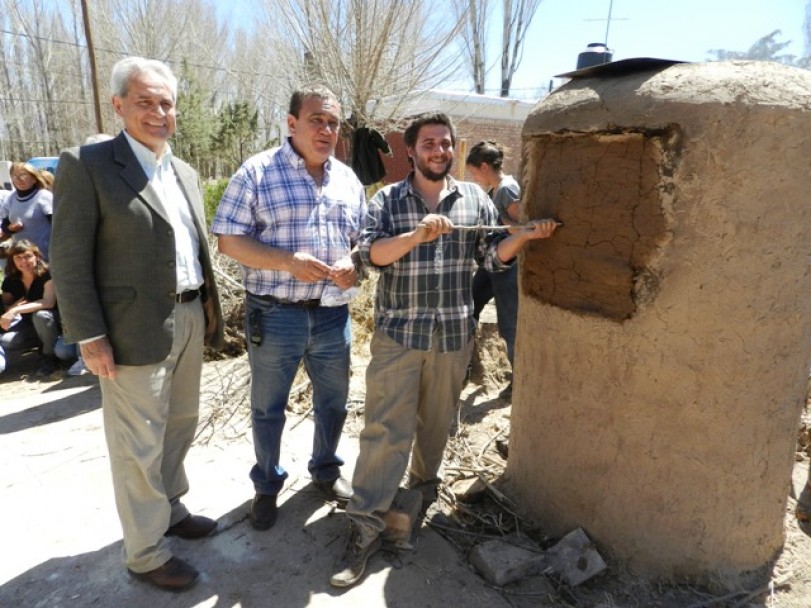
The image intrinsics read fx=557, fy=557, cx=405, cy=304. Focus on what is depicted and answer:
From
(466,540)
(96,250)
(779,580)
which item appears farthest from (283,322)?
(779,580)

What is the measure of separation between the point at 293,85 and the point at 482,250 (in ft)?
27.8

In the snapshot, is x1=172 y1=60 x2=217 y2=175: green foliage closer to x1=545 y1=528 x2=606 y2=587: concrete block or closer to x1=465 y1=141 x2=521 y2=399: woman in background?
x1=465 y1=141 x2=521 y2=399: woman in background

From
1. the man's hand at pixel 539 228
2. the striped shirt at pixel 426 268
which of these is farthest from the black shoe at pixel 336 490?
the man's hand at pixel 539 228

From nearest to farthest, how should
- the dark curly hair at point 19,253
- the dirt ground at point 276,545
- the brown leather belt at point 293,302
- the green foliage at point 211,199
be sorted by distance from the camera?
1. the dirt ground at point 276,545
2. the brown leather belt at point 293,302
3. the dark curly hair at point 19,253
4. the green foliage at point 211,199

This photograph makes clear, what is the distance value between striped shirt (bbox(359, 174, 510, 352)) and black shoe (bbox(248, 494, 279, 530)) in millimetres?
1049

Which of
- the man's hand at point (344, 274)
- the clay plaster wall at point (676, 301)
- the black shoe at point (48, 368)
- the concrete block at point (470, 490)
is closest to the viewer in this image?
the clay plaster wall at point (676, 301)

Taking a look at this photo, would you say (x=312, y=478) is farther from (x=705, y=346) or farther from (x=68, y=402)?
(x=68, y=402)

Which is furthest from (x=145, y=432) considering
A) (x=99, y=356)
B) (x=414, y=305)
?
(x=414, y=305)

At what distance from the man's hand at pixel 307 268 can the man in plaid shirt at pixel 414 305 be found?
0.18 m

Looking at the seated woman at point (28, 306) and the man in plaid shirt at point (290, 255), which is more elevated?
the man in plaid shirt at point (290, 255)

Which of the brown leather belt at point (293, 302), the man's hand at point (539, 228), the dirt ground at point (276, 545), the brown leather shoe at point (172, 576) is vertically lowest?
the dirt ground at point (276, 545)

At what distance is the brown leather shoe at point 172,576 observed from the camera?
227 cm

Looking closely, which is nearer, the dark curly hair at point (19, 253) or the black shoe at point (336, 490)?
the black shoe at point (336, 490)

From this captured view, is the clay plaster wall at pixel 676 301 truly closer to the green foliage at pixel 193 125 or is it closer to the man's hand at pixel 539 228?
the man's hand at pixel 539 228
